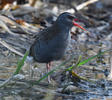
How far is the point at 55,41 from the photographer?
4613 mm

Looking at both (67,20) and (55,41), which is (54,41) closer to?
(55,41)

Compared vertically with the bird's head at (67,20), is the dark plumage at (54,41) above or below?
below

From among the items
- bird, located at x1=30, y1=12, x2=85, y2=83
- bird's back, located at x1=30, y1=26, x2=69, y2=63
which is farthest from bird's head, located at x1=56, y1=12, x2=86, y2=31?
bird's back, located at x1=30, y1=26, x2=69, y2=63

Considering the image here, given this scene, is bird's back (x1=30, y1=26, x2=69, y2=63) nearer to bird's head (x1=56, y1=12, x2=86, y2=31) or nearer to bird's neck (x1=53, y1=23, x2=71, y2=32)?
bird's neck (x1=53, y1=23, x2=71, y2=32)

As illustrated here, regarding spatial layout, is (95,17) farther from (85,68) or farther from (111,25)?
(85,68)

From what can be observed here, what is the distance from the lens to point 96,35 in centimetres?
916

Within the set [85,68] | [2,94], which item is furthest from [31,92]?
[85,68]

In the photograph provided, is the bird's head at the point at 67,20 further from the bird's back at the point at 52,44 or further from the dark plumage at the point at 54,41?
the bird's back at the point at 52,44

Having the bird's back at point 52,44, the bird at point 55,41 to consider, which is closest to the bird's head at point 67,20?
the bird at point 55,41

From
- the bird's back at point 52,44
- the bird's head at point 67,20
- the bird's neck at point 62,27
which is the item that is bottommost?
the bird's back at point 52,44

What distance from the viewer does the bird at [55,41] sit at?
462 cm

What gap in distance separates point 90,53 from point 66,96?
351 centimetres

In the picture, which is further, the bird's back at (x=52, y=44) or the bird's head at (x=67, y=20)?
the bird's head at (x=67, y=20)

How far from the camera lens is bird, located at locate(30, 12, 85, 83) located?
15.2 ft
